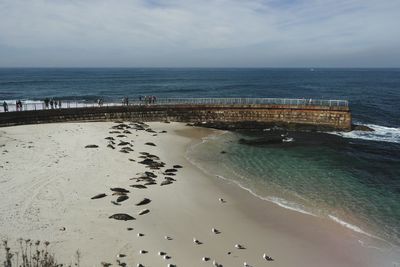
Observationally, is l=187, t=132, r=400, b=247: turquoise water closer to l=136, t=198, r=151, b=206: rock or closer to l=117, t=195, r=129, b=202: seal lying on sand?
l=136, t=198, r=151, b=206: rock

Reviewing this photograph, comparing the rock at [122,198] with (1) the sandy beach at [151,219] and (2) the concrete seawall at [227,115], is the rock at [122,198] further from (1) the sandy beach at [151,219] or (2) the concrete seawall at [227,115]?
(2) the concrete seawall at [227,115]

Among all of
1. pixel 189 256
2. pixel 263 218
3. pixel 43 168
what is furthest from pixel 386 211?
pixel 43 168

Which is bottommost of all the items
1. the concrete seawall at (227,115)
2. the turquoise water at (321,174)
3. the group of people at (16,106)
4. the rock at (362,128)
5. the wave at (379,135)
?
the turquoise water at (321,174)

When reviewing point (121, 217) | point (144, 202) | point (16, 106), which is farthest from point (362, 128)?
point (16, 106)

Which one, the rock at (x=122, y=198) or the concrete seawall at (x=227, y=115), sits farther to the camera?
the concrete seawall at (x=227, y=115)

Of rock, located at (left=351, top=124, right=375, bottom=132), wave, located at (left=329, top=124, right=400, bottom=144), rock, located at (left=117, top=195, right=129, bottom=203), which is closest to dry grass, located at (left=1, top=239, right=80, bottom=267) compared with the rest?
rock, located at (left=117, top=195, right=129, bottom=203)

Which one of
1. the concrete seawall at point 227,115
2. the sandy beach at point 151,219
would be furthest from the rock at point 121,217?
the concrete seawall at point 227,115

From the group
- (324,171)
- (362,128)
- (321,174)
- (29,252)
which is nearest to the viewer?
(29,252)

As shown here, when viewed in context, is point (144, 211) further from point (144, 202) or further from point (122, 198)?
point (122, 198)
